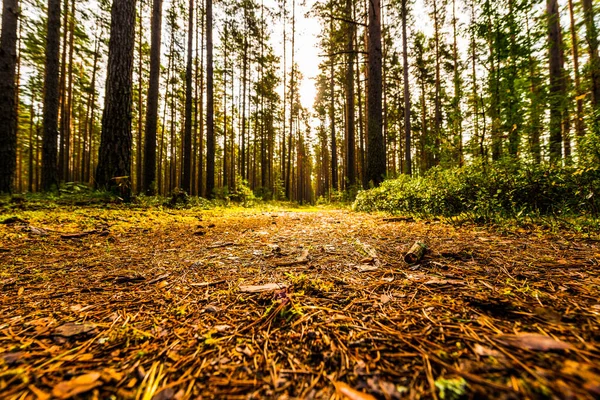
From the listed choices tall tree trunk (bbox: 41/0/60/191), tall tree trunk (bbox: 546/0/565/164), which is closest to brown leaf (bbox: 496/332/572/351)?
tall tree trunk (bbox: 546/0/565/164)

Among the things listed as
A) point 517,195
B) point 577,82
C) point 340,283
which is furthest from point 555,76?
point 340,283

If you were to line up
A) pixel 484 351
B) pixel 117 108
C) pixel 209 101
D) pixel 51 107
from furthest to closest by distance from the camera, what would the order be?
pixel 209 101, pixel 51 107, pixel 117 108, pixel 484 351

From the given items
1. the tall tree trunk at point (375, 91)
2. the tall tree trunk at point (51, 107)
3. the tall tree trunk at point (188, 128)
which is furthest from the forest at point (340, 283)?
the tall tree trunk at point (188, 128)

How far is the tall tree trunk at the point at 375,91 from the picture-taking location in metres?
7.79

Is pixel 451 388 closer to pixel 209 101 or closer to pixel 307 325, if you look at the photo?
pixel 307 325

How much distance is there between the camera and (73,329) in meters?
0.98

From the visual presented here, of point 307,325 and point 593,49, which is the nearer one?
point 307,325

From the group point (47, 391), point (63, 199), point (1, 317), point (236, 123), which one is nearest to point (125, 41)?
point (63, 199)

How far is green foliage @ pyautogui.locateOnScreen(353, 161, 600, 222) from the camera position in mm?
2967

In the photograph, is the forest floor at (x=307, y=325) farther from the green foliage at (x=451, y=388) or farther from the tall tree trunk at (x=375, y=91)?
the tall tree trunk at (x=375, y=91)

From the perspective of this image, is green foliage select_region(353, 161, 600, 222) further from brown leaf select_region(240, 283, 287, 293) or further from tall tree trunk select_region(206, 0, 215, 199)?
tall tree trunk select_region(206, 0, 215, 199)

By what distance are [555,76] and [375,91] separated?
208 inches

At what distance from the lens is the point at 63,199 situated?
191 inches

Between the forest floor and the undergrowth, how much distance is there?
4.16ft
